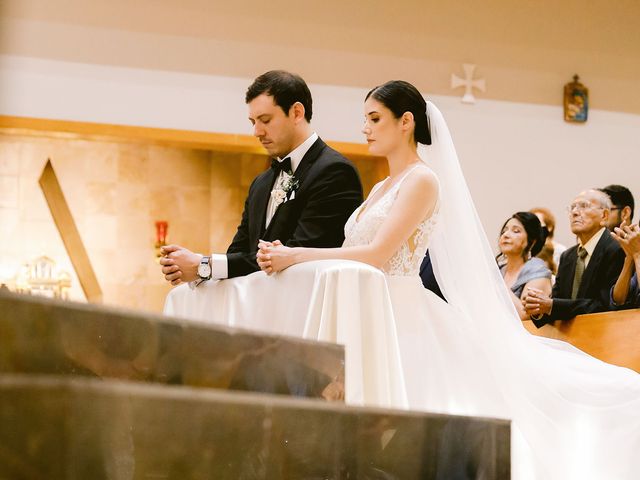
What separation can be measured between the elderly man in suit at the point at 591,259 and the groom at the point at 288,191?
147 centimetres

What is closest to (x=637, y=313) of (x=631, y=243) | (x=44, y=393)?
(x=631, y=243)

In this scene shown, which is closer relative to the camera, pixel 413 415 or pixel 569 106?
pixel 413 415

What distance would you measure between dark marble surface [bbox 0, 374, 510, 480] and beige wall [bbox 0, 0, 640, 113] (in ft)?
17.0

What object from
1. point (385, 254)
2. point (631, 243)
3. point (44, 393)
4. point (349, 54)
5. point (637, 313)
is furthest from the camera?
point (349, 54)

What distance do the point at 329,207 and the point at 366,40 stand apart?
4.02m

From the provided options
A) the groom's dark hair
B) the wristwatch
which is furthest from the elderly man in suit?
the wristwatch

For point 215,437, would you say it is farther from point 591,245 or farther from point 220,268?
point 591,245

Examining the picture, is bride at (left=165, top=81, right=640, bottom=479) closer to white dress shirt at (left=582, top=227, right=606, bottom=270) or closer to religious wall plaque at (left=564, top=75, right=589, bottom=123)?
white dress shirt at (left=582, top=227, right=606, bottom=270)

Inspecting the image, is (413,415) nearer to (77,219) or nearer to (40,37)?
(40,37)

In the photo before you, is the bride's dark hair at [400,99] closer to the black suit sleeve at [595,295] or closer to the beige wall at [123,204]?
the black suit sleeve at [595,295]

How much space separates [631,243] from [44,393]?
11.4ft

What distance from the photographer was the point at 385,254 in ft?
10.3

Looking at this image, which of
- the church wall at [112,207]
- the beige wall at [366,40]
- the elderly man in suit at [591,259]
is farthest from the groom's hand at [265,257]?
the church wall at [112,207]

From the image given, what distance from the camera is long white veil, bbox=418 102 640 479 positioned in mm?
3148
